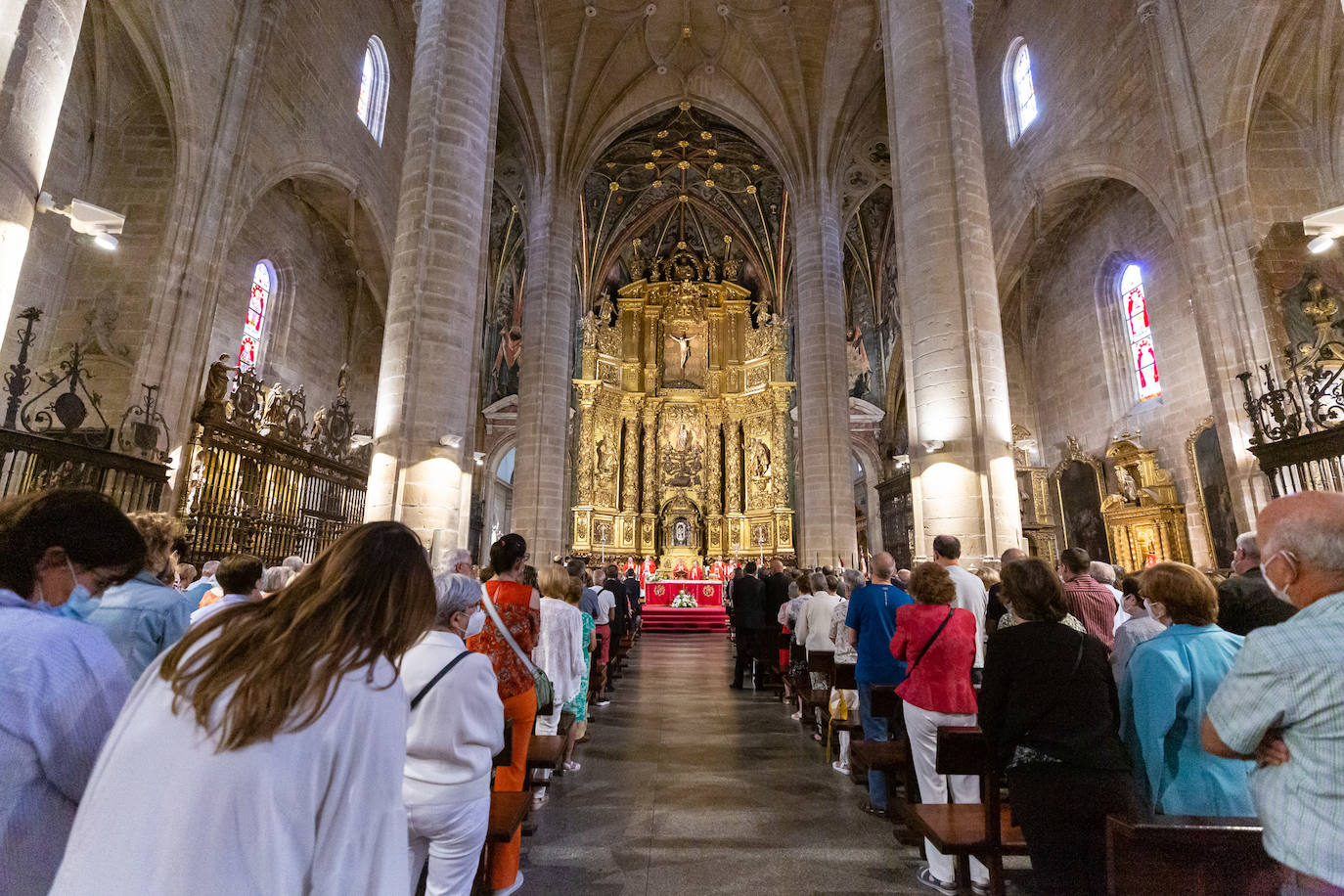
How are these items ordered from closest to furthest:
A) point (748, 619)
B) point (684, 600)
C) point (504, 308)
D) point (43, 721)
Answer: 1. point (43, 721)
2. point (748, 619)
3. point (684, 600)
4. point (504, 308)

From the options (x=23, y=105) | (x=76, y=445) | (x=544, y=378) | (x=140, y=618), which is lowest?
(x=140, y=618)

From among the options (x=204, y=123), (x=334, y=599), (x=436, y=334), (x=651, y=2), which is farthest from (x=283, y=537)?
(x=651, y=2)

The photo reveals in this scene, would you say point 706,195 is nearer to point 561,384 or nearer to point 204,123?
point 561,384

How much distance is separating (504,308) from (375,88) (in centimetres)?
1009

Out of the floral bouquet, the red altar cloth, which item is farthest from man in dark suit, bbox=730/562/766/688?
the red altar cloth

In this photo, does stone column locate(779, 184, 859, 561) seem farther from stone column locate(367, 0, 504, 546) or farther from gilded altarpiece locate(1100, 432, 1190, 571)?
stone column locate(367, 0, 504, 546)

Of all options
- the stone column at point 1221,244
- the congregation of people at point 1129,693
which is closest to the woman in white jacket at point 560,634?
the congregation of people at point 1129,693

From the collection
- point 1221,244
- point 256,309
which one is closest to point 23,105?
point 256,309

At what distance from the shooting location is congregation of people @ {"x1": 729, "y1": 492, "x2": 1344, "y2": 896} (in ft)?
4.47

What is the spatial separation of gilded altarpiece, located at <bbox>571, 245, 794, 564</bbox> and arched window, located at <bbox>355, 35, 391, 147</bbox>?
10667mm

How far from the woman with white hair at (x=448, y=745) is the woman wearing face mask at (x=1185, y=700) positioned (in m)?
2.10

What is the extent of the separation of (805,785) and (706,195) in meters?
23.8

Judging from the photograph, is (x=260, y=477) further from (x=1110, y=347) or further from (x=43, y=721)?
(x=1110, y=347)

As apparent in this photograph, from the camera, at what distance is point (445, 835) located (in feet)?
7.04
